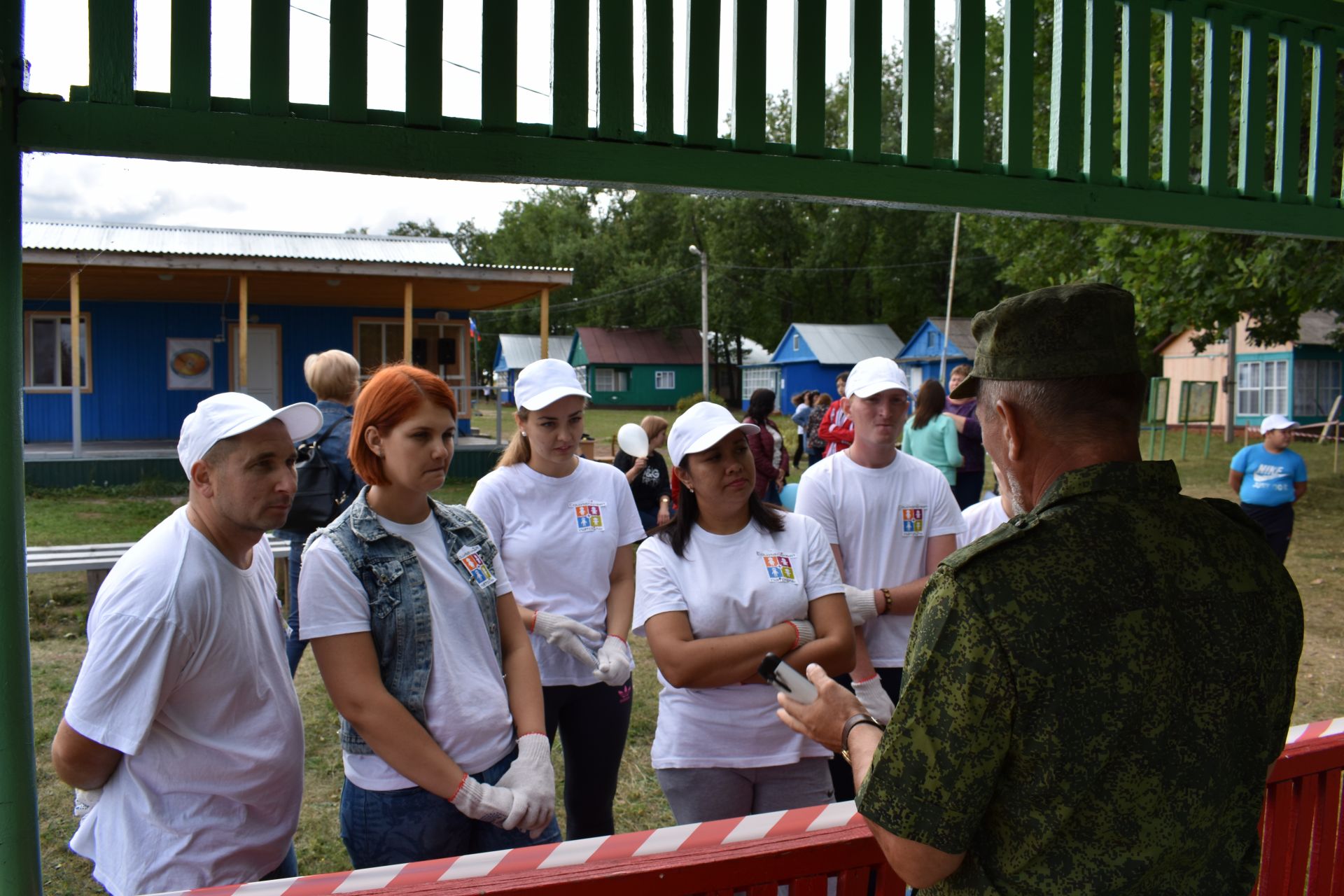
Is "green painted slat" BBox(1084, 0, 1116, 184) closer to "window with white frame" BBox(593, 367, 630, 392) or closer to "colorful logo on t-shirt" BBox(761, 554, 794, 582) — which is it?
"colorful logo on t-shirt" BBox(761, 554, 794, 582)

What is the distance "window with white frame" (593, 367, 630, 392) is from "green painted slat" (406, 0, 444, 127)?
52033mm

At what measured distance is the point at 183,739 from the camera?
2.11m

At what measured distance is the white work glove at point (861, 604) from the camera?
11.2ft

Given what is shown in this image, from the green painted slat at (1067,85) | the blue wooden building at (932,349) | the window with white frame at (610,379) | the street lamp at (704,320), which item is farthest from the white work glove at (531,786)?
the window with white frame at (610,379)

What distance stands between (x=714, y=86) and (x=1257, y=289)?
15.9 metres

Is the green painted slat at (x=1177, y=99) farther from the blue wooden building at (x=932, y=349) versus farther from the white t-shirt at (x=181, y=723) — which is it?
the blue wooden building at (x=932, y=349)

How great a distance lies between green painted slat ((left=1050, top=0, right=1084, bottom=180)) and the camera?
2508 mm

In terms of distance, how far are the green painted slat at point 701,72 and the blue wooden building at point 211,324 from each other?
14.4 m

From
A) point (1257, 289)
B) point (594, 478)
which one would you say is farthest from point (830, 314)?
point (594, 478)

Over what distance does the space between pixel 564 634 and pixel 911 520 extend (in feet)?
4.56

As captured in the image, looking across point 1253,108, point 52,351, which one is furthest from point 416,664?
point 52,351

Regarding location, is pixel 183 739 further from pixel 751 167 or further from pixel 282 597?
pixel 282 597

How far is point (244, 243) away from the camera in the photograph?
18141 millimetres

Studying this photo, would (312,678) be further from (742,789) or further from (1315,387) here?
(1315,387)
